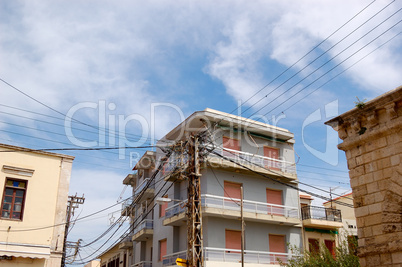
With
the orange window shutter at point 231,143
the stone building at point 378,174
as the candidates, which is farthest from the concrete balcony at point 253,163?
the stone building at point 378,174

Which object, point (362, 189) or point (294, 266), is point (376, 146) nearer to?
point (362, 189)

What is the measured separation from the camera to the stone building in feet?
30.6

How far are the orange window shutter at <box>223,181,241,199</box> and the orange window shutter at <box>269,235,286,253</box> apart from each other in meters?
3.33

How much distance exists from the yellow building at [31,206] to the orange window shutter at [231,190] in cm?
936

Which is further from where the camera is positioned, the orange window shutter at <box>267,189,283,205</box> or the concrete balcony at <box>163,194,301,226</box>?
the orange window shutter at <box>267,189,283,205</box>

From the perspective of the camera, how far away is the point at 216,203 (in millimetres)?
22156

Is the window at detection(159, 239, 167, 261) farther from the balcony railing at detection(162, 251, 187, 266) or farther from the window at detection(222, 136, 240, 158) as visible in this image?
the window at detection(222, 136, 240, 158)

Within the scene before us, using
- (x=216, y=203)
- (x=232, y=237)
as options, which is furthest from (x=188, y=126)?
(x=232, y=237)

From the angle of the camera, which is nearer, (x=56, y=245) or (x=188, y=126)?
(x=56, y=245)

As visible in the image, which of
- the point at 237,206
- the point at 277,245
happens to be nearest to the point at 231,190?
the point at 237,206

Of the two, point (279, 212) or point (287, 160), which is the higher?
point (287, 160)

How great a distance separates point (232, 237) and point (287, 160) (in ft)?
23.0

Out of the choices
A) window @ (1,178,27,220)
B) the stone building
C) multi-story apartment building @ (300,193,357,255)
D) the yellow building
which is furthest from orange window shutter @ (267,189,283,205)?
the stone building

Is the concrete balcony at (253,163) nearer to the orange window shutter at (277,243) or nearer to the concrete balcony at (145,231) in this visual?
the orange window shutter at (277,243)
